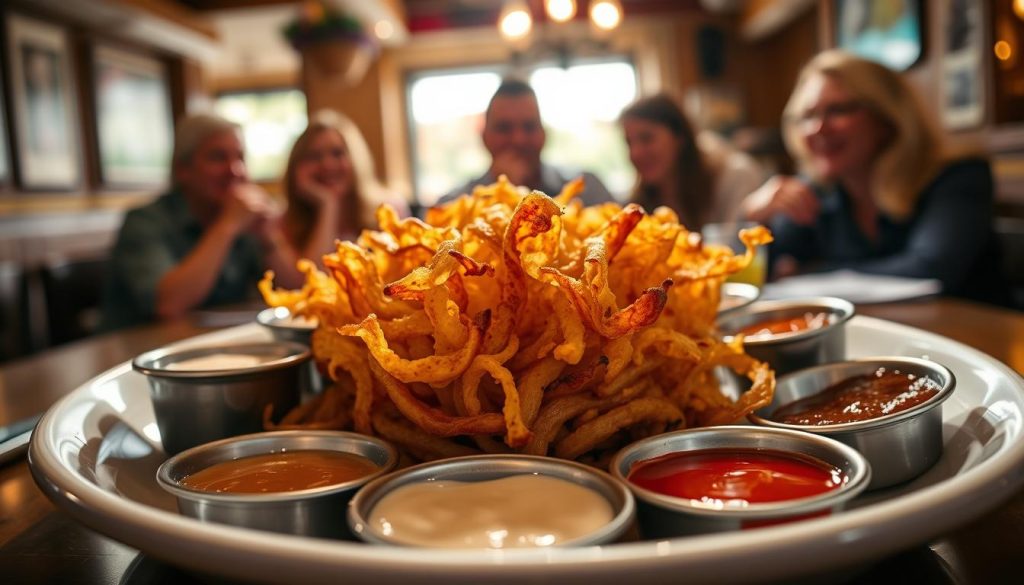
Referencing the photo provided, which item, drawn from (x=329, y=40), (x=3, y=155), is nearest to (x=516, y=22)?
(x=329, y=40)

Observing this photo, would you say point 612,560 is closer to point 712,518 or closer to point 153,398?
point 712,518

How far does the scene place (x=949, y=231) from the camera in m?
3.10

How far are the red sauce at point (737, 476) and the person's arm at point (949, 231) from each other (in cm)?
244

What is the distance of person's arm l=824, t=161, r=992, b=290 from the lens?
3.04m

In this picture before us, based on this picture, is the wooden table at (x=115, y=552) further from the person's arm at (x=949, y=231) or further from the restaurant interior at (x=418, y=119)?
the person's arm at (x=949, y=231)

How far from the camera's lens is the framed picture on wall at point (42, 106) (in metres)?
6.01

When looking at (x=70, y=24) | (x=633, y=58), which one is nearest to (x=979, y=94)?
(x=633, y=58)

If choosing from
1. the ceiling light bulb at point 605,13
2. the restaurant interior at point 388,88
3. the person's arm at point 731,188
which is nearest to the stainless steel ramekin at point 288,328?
the restaurant interior at point 388,88

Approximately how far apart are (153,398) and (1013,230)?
317 centimetres

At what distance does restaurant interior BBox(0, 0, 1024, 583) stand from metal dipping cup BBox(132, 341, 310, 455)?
0.09 metres

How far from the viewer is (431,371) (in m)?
0.91

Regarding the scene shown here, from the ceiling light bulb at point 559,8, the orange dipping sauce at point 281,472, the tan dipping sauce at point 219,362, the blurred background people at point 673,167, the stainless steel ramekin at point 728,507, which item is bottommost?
the orange dipping sauce at point 281,472

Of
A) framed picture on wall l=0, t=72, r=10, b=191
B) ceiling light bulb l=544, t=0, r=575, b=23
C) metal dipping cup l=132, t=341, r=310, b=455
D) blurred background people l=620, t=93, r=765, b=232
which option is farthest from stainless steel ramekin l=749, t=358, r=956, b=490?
framed picture on wall l=0, t=72, r=10, b=191

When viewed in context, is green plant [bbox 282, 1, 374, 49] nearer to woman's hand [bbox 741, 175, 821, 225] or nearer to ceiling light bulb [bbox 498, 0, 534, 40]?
ceiling light bulb [bbox 498, 0, 534, 40]
